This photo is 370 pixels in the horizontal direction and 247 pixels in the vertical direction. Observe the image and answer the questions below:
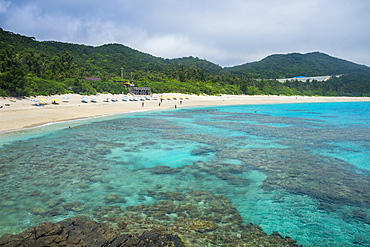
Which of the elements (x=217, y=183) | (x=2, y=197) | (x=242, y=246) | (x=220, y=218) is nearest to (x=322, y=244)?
(x=242, y=246)

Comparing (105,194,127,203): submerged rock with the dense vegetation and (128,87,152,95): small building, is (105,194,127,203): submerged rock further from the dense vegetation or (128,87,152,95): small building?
(128,87,152,95): small building

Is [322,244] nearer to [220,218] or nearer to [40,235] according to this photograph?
[220,218]

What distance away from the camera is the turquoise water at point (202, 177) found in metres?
7.61

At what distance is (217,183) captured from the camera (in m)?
10.5

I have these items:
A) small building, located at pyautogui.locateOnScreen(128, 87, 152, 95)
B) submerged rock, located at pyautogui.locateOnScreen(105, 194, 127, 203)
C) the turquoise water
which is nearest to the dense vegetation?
small building, located at pyautogui.locateOnScreen(128, 87, 152, 95)

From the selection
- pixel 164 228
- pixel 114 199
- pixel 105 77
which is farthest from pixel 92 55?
pixel 164 228

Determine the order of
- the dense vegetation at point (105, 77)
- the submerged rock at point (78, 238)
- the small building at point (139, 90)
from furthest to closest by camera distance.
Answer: the small building at point (139, 90) < the dense vegetation at point (105, 77) < the submerged rock at point (78, 238)

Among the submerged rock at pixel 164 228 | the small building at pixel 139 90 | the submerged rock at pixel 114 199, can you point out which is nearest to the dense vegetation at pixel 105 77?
the small building at pixel 139 90

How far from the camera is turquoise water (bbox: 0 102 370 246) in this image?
7.61 metres

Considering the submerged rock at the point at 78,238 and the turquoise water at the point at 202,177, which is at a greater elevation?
the submerged rock at the point at 78,238

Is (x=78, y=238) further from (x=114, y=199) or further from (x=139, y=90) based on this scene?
(x=139, y=90)

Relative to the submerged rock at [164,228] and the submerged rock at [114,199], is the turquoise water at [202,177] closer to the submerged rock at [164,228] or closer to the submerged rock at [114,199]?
the submerged rock at [114,199]

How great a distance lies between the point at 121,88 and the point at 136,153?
53.9 m

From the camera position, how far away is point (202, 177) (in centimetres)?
1133
